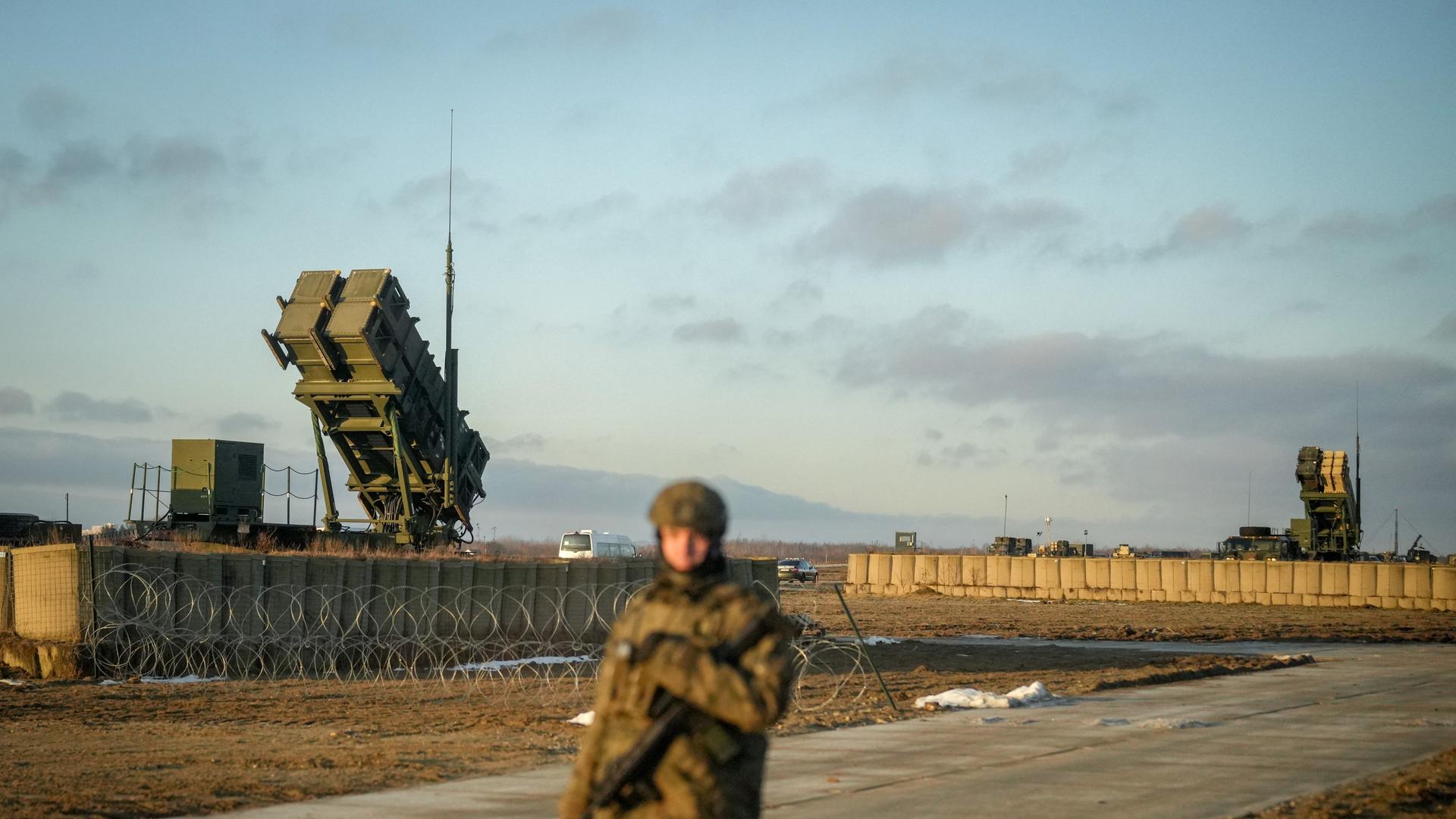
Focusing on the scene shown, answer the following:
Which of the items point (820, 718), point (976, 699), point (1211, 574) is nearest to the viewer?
point (820, 718)

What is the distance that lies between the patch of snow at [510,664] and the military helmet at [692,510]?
1752 cm

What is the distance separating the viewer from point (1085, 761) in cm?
1264

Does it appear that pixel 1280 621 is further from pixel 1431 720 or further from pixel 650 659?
pixel 650 659

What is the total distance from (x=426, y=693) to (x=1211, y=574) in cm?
3483

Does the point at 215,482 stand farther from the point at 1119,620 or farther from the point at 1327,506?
the point at 1327,506

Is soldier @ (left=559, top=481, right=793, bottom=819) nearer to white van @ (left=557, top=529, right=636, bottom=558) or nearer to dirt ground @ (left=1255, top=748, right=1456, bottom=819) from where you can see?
dirt ground @ (left=1255, top=748, right=1456, bottom=819)

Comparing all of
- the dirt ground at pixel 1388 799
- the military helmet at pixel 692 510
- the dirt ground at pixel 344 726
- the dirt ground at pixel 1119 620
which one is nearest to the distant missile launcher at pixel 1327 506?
the dirt ground at pixel 1119 620

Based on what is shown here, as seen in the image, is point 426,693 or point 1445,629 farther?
point 1445,629

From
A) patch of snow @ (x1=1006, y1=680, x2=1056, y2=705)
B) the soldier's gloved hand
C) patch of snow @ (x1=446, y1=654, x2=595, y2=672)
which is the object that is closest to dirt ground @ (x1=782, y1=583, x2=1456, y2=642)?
patch of snow @ (x1=446, y1=654, x2=595, y2=672)

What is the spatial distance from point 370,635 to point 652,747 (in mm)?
19376

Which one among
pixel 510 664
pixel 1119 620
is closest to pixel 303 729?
pixel 510 664

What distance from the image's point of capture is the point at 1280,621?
37.8m

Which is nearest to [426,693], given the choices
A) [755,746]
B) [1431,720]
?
[1431,720]

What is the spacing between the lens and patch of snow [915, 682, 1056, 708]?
1691 centimetres
